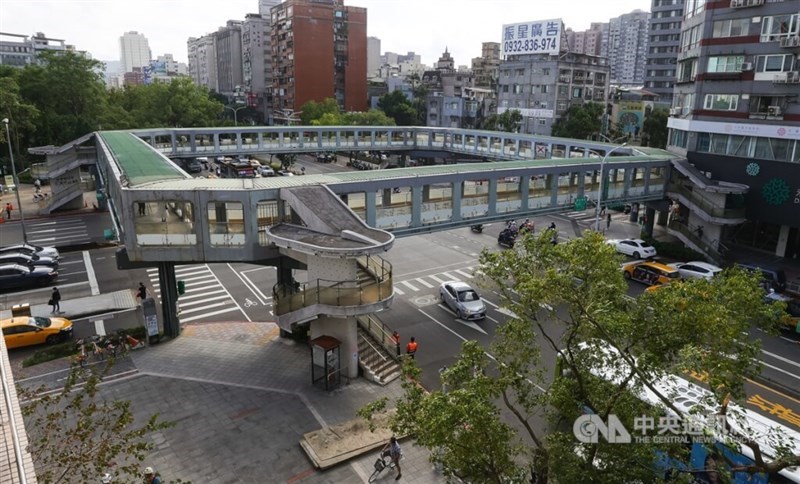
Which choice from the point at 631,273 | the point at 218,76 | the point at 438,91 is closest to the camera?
the point at 631,273

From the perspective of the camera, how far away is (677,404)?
16.4 metres

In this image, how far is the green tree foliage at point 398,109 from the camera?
10519 centimetres

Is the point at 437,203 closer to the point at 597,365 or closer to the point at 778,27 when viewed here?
the point at 597,365

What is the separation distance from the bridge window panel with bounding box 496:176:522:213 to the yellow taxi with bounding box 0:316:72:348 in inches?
932

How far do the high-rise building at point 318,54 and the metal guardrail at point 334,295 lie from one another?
95.5 meters

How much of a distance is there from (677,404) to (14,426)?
1677cm

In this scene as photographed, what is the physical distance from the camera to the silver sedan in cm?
2895

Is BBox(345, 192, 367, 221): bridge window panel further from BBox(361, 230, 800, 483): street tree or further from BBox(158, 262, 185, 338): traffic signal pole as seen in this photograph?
BBox(361, 230, 800, 483): street tree

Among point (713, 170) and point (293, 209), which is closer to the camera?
point (293, 209)

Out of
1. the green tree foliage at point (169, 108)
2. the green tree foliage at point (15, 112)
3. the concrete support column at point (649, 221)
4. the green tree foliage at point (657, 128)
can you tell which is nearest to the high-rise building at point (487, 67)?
the green tree foliage at point (657, 128)

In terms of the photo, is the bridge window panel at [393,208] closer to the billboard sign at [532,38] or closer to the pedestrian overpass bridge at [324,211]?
the pedestrian overpass bridge at [324,211]

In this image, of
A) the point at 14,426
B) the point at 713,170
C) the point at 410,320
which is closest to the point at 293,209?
the point at 410,320

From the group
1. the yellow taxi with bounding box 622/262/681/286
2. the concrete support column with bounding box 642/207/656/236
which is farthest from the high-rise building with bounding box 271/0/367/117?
the yellow taxi with bounding box 622/262/681/286

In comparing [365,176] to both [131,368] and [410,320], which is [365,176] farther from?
[131,368]
